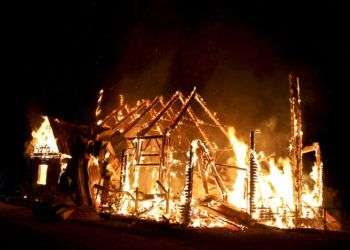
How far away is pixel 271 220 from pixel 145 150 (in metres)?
9.25

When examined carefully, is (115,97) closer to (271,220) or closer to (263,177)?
(263,177)

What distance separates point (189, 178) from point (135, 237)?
4.69 m

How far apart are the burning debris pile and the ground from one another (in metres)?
1.87

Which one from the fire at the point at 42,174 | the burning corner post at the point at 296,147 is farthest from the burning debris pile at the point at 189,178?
the fire at the point at 42,174

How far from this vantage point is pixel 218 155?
28203 mm

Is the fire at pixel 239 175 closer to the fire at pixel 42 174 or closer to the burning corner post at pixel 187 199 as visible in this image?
the burning corner post at pixel 187 199

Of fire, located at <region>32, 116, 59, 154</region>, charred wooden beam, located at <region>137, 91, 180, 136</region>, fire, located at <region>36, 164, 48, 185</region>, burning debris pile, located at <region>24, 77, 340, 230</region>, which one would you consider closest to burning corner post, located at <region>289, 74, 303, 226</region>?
burning debris pile, located at <region>24, 77, 340, 230</region>

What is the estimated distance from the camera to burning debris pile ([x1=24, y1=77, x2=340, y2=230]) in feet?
57.3

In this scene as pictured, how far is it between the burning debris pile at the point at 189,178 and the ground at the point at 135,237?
6.14ft

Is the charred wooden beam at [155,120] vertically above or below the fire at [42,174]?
above

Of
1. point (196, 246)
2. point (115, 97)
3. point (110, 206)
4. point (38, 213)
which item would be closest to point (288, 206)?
point (110, 206)

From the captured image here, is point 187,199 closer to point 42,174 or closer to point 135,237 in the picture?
point 135,237

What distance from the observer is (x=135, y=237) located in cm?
1252

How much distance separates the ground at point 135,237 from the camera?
35.0 feet
